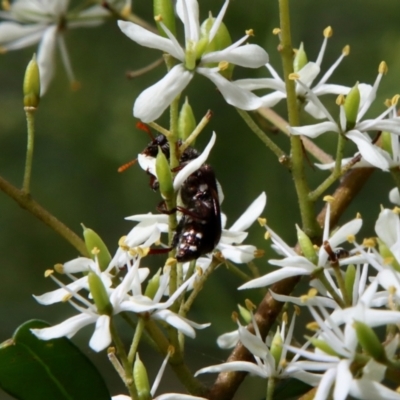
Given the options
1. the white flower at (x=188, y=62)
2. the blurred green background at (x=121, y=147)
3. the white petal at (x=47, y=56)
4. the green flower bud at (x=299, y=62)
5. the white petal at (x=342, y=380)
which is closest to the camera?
the white petal at (x=342, y=380)

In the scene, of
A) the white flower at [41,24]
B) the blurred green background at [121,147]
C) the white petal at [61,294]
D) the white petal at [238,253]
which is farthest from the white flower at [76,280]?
the blurred green background at [121,147]

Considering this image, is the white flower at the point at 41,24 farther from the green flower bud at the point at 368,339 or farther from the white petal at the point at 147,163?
the green flower bud at the point at 368,339

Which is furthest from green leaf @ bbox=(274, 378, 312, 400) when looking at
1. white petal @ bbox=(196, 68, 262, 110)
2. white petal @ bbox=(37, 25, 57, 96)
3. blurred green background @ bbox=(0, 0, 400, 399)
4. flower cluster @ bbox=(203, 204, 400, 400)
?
blurred green background @ bbox=(0, 0, 400, 399)

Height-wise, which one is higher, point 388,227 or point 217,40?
point 217,40

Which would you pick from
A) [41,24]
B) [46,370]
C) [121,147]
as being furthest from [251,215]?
[121,147]

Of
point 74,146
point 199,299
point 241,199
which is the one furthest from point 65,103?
point 199,299

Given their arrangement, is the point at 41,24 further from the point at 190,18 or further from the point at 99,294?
the point at 99,294
